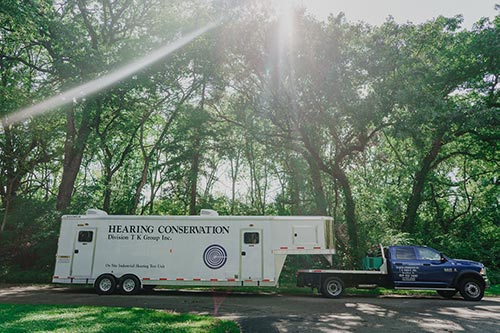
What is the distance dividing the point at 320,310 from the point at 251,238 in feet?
13.1

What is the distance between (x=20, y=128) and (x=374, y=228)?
19.7 m

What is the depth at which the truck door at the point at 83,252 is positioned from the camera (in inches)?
514

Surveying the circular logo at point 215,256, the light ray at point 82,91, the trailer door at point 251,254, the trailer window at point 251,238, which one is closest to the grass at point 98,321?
the circular logo at point 215,256

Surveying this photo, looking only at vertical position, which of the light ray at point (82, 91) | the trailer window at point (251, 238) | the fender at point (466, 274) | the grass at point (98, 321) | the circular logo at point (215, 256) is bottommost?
the grass at point (98, 321)

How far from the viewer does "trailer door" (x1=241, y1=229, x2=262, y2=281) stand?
42.0ft

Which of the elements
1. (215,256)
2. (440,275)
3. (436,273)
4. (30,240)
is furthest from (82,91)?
(440,275)

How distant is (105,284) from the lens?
509 inches

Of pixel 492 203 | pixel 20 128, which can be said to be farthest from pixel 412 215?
pixel 20 128

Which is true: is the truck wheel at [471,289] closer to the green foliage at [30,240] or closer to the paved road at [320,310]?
the paved road at [320,310]

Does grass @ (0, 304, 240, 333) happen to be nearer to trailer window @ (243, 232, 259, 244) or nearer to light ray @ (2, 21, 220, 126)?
trailer window @ (243, 232, 259, 244)

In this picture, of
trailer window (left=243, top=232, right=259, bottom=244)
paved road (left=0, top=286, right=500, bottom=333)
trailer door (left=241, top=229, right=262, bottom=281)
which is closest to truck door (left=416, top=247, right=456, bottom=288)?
paved road (left=0, top=286, right=500, bottom=333)

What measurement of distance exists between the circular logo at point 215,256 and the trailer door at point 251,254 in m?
0.77

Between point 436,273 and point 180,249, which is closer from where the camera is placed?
point 436,273

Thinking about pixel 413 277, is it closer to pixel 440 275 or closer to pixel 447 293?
pixel 440 275
